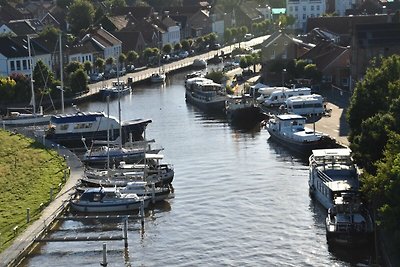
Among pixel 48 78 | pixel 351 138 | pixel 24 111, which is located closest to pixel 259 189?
pixel 351 138

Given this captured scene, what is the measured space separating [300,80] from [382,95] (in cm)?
2497

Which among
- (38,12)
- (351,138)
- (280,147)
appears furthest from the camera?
(38,12)

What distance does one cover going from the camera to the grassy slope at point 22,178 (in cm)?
3116

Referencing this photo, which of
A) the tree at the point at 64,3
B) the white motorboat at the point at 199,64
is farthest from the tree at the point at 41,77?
the tree at the point at 64,3

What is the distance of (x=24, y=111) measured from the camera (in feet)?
190

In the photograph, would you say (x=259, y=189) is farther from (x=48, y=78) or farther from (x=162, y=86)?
(x=162, y=86)

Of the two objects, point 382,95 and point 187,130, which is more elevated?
point 382,95

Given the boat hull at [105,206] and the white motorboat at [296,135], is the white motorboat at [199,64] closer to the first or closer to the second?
the white motorboat at [296,135]

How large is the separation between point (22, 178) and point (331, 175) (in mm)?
12612

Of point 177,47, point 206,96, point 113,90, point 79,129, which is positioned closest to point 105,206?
point 79,129

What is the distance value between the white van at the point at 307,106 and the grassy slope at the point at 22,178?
1562 cm

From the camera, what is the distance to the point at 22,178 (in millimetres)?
36812

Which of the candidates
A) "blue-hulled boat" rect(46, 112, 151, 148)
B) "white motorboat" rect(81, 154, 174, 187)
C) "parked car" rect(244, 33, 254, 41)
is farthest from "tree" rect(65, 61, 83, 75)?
"parked car" rect(244, 33, 254, 41)

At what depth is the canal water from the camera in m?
27.9
